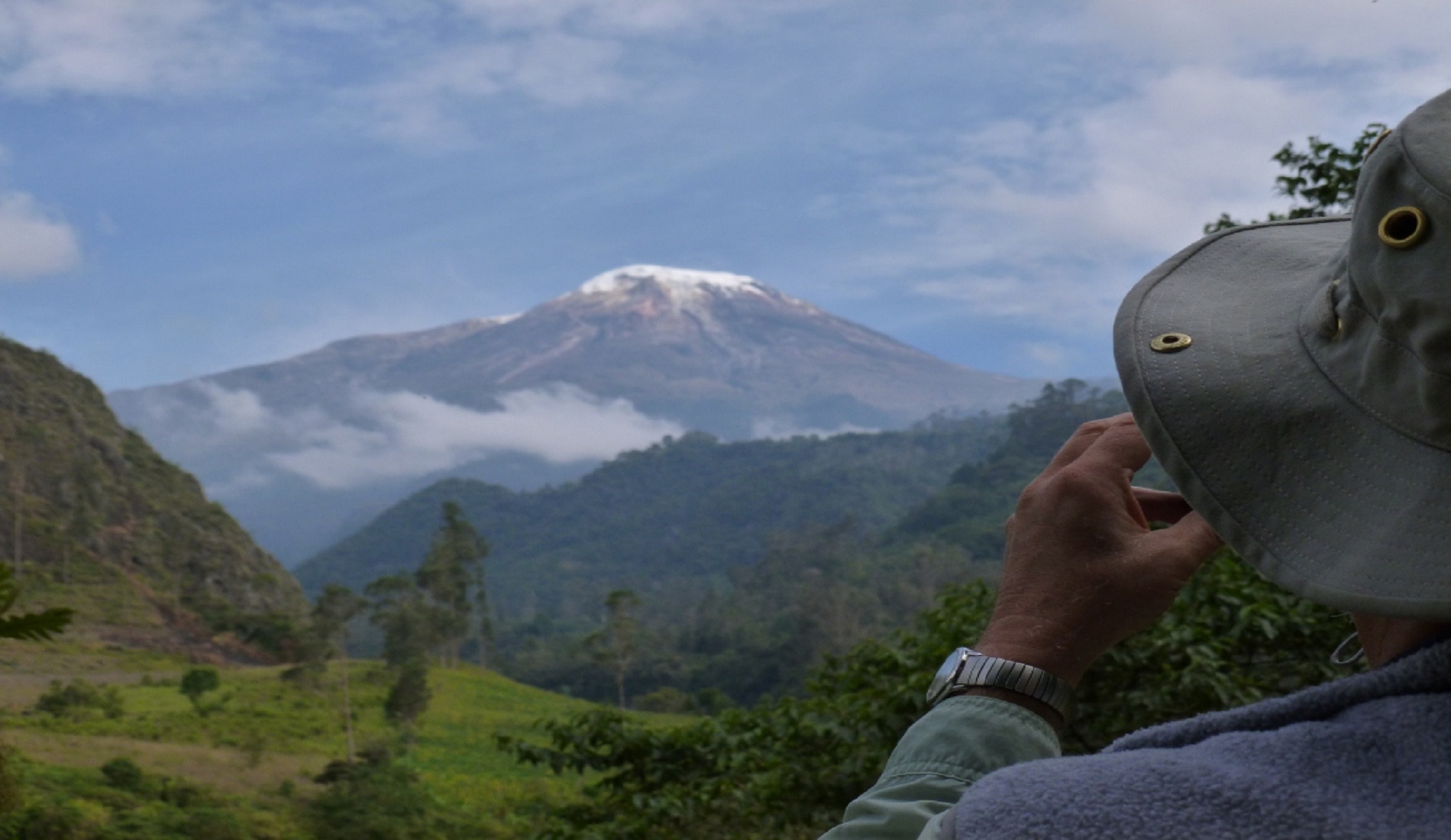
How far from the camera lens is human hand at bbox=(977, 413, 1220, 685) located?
84 cm

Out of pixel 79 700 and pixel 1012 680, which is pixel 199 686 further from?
pixel 1012 680

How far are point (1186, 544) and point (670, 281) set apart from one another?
620ft

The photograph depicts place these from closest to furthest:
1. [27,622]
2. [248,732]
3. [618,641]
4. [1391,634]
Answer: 1. [1391,634]
2. [27,622]
3. [248,732]
4. [618,641]

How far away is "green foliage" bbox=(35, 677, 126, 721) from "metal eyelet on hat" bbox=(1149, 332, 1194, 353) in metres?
8.01

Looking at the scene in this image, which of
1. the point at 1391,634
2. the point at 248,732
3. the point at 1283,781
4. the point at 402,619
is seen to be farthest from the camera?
the point at 402,619

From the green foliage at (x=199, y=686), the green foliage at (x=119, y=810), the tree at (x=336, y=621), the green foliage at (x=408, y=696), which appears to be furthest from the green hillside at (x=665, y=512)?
the green foliage at (x=119, y=810)

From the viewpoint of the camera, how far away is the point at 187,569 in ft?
38.0

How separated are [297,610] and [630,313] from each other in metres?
171

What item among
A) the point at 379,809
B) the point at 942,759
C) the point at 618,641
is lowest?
the point at 618,641

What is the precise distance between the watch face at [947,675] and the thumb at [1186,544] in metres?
0.16

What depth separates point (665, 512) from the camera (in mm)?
84562

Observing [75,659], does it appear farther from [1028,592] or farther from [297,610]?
[1028,592]

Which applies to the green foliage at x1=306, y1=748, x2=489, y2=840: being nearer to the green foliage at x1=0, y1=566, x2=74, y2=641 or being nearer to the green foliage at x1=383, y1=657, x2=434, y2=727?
the green foliage at x1=383, y1=657, x2=434, y2=727

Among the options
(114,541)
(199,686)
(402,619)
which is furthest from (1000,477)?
(199,686)
